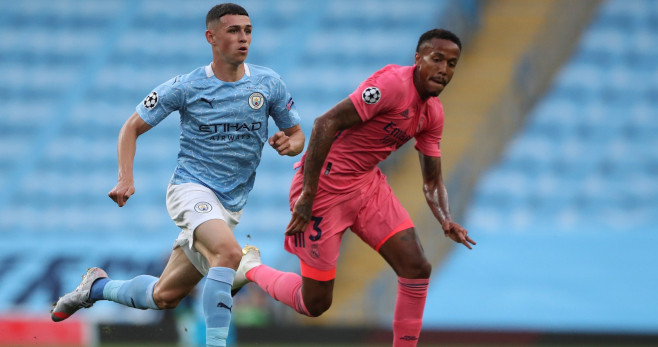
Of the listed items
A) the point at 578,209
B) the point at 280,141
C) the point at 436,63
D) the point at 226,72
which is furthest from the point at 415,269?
the point at 578,209

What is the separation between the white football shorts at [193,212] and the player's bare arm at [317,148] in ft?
1.56

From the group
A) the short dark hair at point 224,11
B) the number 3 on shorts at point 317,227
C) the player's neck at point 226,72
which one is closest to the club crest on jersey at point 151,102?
the player's neck at point 226,72

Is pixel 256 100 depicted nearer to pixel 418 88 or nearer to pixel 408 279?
pixel 418 88

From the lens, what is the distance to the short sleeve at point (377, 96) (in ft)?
20.8

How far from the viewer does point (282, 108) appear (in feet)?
22.3

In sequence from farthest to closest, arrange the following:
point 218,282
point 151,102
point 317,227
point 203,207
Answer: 1. point 317,227
2. point 151,102
3. point 203,207
4. point 218,282

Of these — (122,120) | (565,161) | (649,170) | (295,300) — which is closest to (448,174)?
(565,161)

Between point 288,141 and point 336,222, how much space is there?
2.39 ft

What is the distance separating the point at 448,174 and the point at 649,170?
3040 millimetres

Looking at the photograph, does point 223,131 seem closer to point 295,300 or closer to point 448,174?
point 295,300

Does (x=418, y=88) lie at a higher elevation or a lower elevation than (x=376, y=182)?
higher

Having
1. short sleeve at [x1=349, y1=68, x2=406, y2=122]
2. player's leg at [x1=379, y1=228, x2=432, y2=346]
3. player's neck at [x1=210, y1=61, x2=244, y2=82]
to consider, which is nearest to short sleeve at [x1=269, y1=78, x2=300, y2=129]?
player's neck at [x1=210, y1=61, x2=244, y2=82]

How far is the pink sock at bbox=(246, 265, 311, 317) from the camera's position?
7.02 meters

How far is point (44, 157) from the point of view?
588 inches
